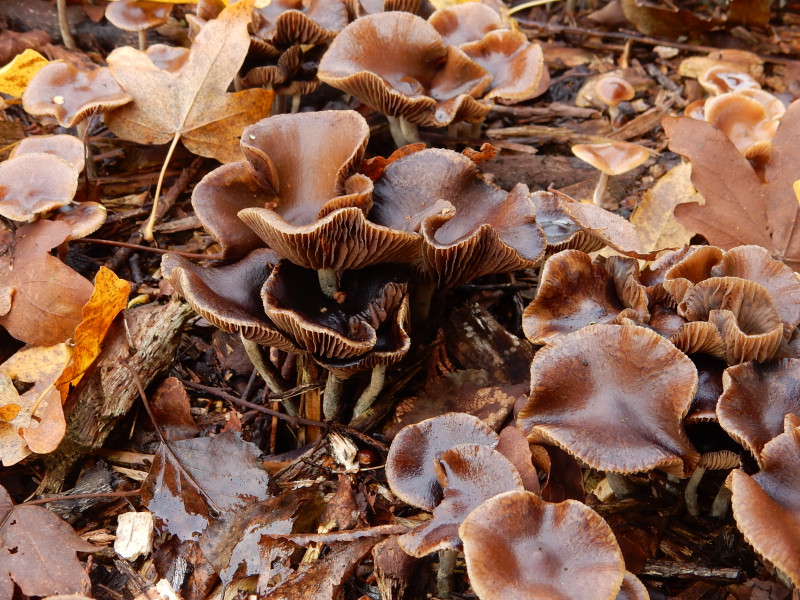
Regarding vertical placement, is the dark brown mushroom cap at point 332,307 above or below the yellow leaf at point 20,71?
below

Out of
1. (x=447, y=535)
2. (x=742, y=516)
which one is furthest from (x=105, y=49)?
(x=742, y=516)

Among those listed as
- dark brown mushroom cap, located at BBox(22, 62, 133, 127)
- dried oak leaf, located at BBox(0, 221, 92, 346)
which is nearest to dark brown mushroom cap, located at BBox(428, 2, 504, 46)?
dark brown mushroom cap, located at BBox(22, 62, 133, 127)

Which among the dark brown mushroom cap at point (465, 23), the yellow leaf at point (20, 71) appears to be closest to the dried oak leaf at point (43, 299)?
the yellow leaf at point (20, 71)

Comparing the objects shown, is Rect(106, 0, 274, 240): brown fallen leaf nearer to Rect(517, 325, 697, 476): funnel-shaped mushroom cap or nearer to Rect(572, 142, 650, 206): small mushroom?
Rect(572, 142, 650, 206): small mushroom

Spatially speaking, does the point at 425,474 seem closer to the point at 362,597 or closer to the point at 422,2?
the point at 362,597

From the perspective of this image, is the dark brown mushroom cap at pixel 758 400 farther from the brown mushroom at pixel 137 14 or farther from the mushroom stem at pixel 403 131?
the brown mushroom at pixel 137 14

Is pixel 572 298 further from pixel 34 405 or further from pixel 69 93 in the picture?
pixel 69 93
